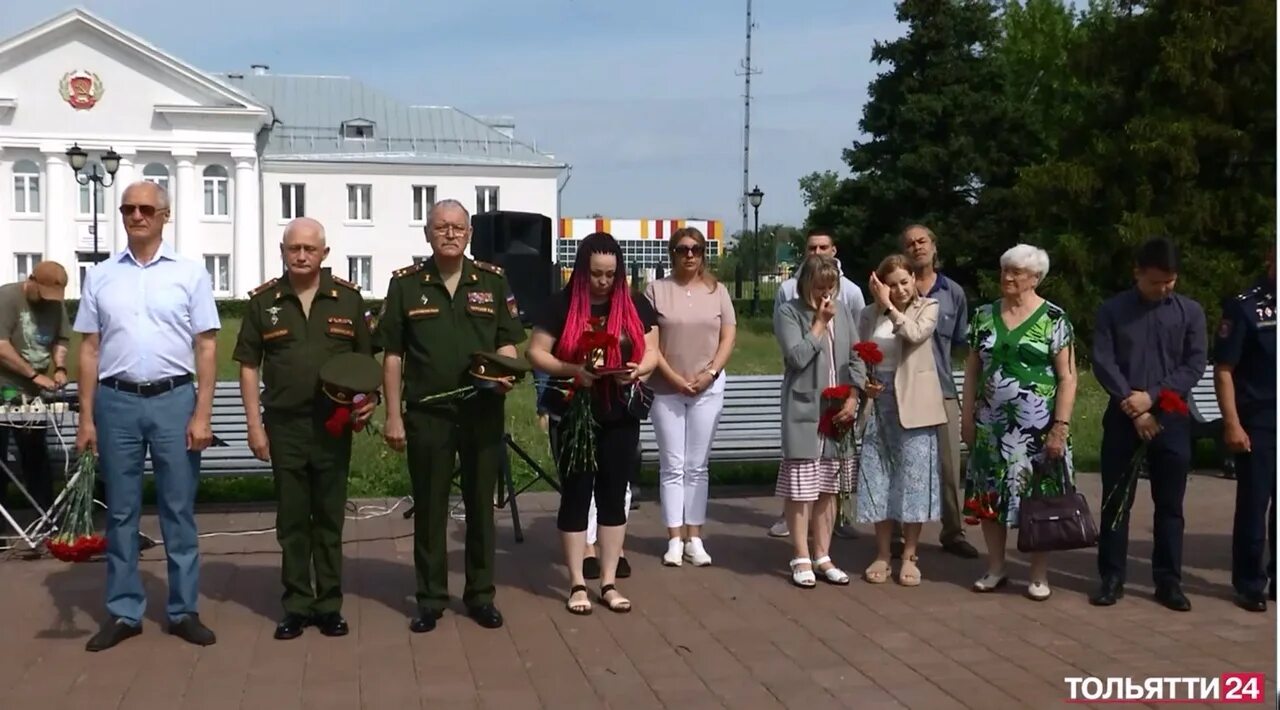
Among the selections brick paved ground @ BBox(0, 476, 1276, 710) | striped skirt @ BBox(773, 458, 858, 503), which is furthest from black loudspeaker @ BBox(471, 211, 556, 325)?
striped skirt @ BBox(773, 458, 858, 503)

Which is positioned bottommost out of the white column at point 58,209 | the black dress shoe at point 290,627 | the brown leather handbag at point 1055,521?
the black dress shoe at point 290,627

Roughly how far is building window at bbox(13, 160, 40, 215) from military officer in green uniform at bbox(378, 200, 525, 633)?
179 ft

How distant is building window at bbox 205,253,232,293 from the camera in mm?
56188

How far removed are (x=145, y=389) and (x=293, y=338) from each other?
2.13ft

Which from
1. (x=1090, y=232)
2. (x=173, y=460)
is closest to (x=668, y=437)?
(x=173, y=460)

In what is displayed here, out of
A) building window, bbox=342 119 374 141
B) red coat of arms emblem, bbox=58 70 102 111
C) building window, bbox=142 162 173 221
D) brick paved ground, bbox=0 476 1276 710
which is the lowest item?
brick paved ground, bbox=0 476 1276 710

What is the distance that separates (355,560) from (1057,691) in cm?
409

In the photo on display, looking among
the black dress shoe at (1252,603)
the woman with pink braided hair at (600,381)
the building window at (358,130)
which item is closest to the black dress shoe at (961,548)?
the black dress shoe at (1252,603)

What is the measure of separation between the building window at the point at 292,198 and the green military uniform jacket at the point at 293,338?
53.5 metres

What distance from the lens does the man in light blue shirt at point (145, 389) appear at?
5.58 metres

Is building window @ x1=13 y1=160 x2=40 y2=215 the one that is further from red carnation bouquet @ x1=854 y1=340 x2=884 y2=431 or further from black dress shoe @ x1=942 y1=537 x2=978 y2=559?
red carnation bouquet @ x1=854 y1=340 x2=884 y2=431

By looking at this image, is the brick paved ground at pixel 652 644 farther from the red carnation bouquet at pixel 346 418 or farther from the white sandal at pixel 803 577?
the red carnation bouquet at pixel 346 418

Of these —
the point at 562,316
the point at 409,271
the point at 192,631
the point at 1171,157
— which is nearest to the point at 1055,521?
the point at 562,316

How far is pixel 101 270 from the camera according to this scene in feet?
18.7
